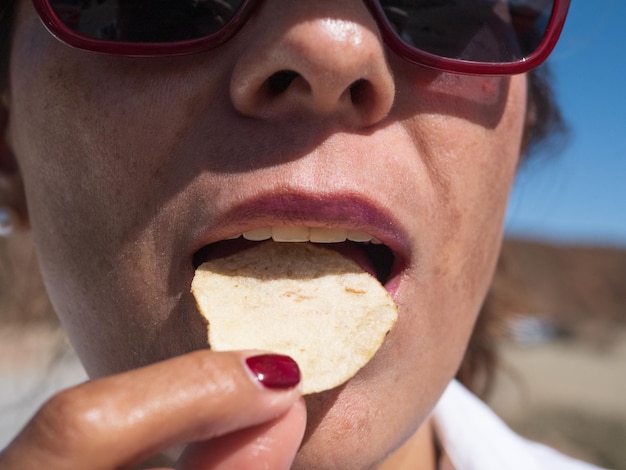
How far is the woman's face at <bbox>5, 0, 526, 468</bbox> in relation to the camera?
118 centimetres

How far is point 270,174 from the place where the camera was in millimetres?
1187

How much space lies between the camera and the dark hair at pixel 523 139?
1577mm

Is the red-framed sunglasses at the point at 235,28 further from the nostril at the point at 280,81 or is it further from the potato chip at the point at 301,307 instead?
the potato chip at the point at 301,307

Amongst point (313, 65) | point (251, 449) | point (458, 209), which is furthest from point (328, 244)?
point (251, 449)

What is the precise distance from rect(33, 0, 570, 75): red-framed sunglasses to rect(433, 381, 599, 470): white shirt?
1.30m

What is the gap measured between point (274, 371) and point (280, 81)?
0.57m

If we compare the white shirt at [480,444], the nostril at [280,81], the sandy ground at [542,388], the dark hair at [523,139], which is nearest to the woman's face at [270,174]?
the nostril at [280,81]

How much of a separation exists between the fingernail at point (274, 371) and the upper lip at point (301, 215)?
329mm

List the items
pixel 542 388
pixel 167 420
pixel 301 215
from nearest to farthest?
1. pixel 167 420
2. pixel 301 215
3. pixel 542 388

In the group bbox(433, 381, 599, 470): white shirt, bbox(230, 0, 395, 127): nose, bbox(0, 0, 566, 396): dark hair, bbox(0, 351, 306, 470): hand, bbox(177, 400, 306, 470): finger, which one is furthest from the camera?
bbox(433, 381, 599, 470): white shirt

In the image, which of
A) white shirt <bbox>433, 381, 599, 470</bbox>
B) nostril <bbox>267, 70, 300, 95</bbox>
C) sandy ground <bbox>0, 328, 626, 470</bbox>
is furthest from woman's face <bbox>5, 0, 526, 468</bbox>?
sandy ground <bbox>0, 328, 626, 470</bbox>

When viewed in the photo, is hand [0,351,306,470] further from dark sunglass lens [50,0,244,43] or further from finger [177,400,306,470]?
dark sunglass lens [50,0,244,43]

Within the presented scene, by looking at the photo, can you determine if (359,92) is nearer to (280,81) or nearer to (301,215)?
(280,81)

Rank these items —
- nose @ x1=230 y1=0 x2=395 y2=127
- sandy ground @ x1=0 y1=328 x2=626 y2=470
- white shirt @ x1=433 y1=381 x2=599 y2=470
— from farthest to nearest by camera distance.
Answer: sandy ground @ x1=0 y1=328 x2=626 y2=470 < white shirt @ x1=433 y1=381 x2=599 y2=470 < nose @ x1=230 y1=0 x2=395 y2=127
